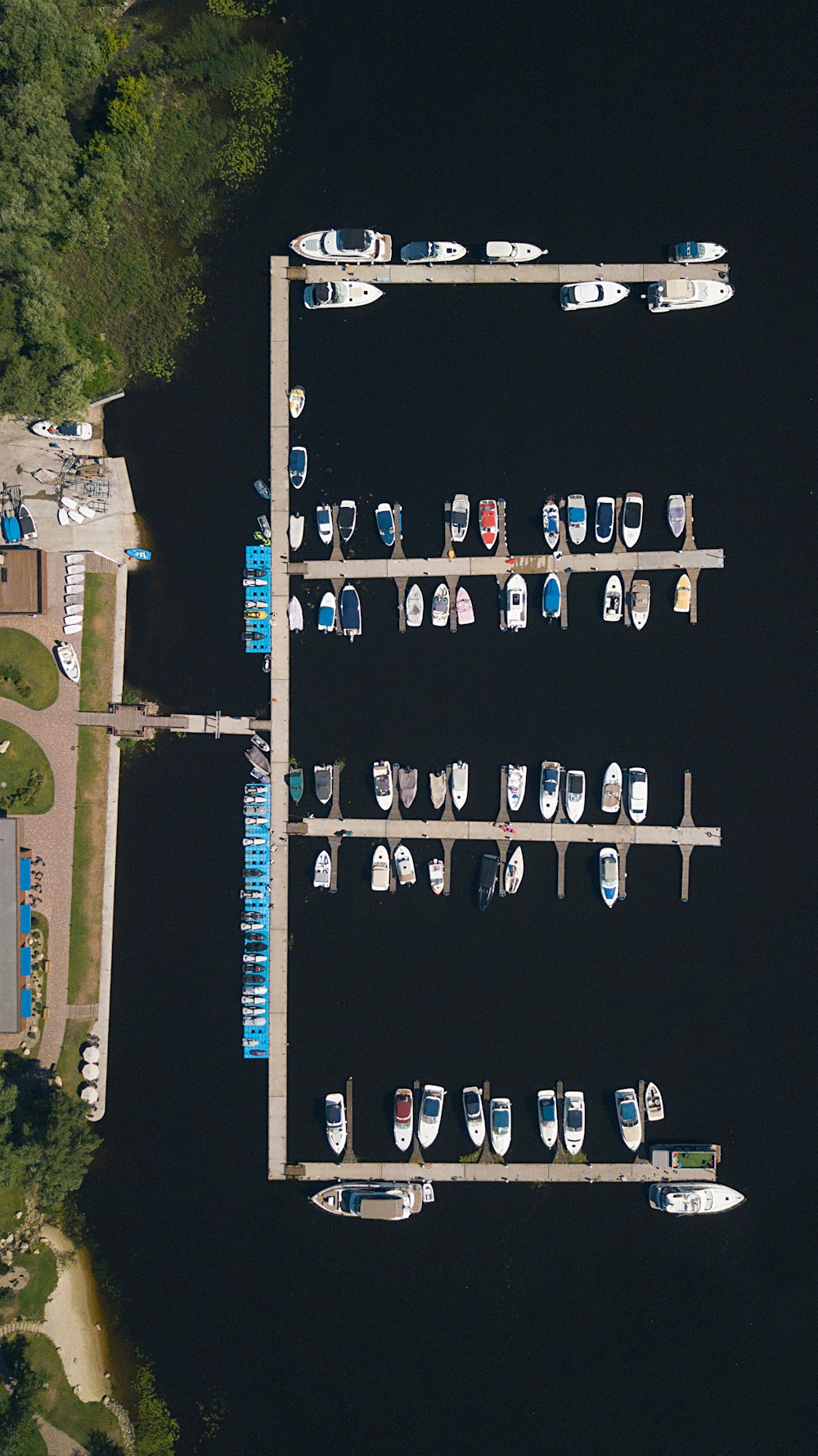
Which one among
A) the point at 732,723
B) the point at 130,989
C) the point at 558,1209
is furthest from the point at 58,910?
the point at 732,723

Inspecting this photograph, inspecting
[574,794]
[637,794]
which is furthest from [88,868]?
[637,794]

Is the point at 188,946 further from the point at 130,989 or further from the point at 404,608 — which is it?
the point at 404,608

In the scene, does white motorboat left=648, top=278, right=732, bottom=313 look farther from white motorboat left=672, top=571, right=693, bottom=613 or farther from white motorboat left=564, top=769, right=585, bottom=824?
white motorboat left=564, top=769, right=585, bottom=824

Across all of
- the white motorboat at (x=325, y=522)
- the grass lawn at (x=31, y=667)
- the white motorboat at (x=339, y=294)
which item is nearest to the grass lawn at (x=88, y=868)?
the grass lawn at (x=31, y=667)

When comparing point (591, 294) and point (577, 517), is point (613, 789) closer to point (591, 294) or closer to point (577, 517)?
point (577, 517)

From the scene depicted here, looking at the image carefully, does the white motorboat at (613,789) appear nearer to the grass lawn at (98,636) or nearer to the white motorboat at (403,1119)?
the white motorboat at (403,1119)
